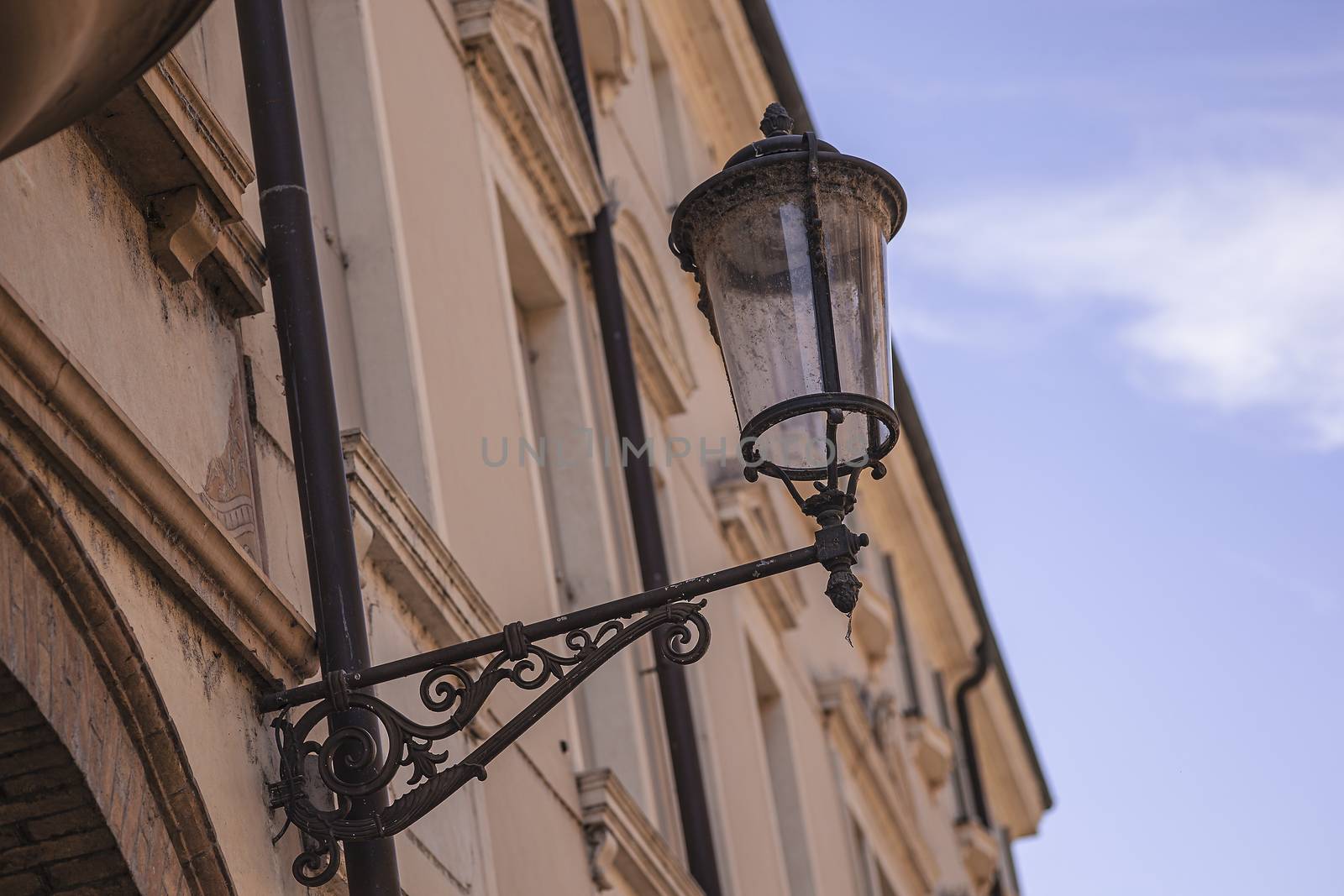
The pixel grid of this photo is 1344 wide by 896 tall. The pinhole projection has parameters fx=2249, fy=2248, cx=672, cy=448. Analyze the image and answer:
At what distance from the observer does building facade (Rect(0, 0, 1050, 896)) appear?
408cm

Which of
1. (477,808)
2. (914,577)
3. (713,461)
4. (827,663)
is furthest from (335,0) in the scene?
(914,577)

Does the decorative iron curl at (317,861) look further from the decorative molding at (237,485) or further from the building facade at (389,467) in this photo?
→ the decorative molding at (237,485)

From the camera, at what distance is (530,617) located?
7719 mm

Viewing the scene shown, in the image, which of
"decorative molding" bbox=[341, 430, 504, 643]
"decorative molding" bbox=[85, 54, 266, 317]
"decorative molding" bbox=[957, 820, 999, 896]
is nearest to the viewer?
"decorative molding" bbox=[85, 54, 266, 317]

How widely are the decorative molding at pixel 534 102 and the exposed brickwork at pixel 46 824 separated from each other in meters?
5.10

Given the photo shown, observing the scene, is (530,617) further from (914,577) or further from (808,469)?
(914,577)

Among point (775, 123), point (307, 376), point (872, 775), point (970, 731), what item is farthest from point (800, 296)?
point (970, 731)

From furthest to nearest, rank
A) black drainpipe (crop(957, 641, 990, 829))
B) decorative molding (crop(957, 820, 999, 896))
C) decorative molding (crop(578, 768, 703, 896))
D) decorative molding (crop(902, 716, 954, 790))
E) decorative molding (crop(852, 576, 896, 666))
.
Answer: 1. black drainpipe (crop(957, 641, 990, 829))
2. decorative molding (crop(957, 820, 999, 896))
3. decorative molding (crop(902, 716, 954, 790))
4. decorative molding (crop(852, 576, 896, 666))
5. decorative molding (crop(578, 768, 703, 896))

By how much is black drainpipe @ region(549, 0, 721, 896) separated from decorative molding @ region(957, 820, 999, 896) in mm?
12263

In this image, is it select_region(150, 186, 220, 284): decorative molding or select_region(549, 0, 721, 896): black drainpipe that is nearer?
select_region(150, 186, 220, 284): decorative molding

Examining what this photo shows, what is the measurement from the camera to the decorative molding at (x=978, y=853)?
2208 centimetres

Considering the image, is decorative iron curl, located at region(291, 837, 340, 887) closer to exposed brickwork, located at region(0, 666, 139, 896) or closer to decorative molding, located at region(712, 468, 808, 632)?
exposed brickwork, located at region(0, 666, 139, 896)

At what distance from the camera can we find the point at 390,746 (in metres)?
4.68

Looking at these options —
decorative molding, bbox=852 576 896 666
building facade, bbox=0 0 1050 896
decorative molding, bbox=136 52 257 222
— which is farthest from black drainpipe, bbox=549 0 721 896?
decorative molding, bbox=852 576 896 666
